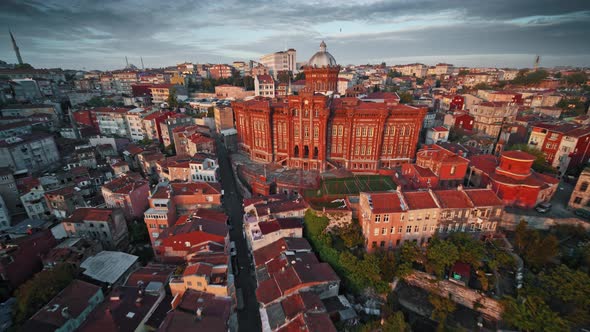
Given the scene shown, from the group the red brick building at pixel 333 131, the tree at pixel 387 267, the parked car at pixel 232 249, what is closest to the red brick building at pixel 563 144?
the red brick building at pixel 333 131

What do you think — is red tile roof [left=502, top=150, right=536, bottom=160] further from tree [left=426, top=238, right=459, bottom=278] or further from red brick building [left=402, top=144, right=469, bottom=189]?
tree [left=426, top=238, right=459, bottom=278]

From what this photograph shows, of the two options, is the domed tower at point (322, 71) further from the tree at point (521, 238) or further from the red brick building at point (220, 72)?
the red brick building at point (220, 72)

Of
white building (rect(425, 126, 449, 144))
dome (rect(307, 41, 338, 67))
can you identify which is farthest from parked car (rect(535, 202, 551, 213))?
dome (rect(307, 41, 338, 67))

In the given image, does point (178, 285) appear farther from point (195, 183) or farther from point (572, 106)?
point (572, 106)

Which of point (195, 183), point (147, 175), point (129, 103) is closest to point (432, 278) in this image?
point (195, 183)

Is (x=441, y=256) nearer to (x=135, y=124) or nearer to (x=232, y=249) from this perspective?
(x=232, y=249)

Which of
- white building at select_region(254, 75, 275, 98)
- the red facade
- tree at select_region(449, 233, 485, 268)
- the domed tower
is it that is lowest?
tree at select_region(449, 233, 485, 268)

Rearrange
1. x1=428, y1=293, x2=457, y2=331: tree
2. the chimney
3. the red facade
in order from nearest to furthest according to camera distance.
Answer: the chimney
x1=428, y1=293, x2=457, y2=331: tree
the red facade
